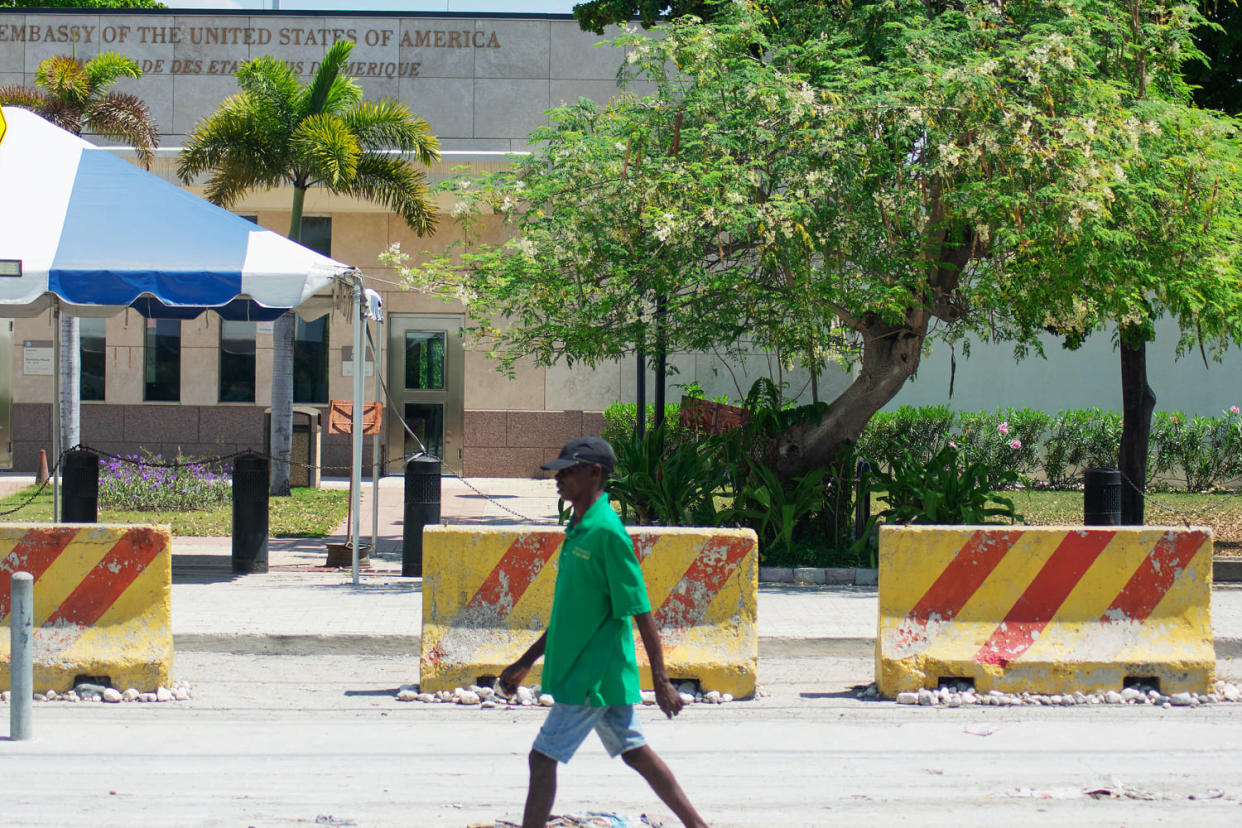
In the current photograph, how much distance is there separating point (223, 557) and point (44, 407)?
12.9 m

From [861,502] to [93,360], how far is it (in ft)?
57.5

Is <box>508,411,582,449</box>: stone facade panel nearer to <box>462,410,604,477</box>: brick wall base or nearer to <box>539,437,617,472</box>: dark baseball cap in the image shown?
<box>462,410,604,477</box>: brick wall base

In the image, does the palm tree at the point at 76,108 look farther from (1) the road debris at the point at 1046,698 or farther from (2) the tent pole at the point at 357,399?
(1) the road debris at the point at 1046,698

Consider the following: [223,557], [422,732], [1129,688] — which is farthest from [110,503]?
[1129,688]

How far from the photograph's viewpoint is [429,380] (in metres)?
24.7

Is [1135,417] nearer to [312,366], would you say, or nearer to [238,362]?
[312,366]

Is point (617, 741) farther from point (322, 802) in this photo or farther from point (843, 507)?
point (843, 507)

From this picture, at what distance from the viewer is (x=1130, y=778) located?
556 cm

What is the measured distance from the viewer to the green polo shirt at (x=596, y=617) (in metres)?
4.17

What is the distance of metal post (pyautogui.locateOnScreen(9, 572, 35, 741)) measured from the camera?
19.6 feet

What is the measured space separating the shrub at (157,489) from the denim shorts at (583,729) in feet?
44.0

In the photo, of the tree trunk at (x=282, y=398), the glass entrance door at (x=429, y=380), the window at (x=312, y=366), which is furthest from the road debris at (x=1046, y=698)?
the window at (x=312, y=366)

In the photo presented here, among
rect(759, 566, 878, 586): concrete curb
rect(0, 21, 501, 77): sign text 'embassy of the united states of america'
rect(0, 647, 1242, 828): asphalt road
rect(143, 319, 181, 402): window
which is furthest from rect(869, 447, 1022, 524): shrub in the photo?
rect(143, 319, 181, 402): window

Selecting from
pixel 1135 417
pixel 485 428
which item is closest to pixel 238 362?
pixel 485 428
